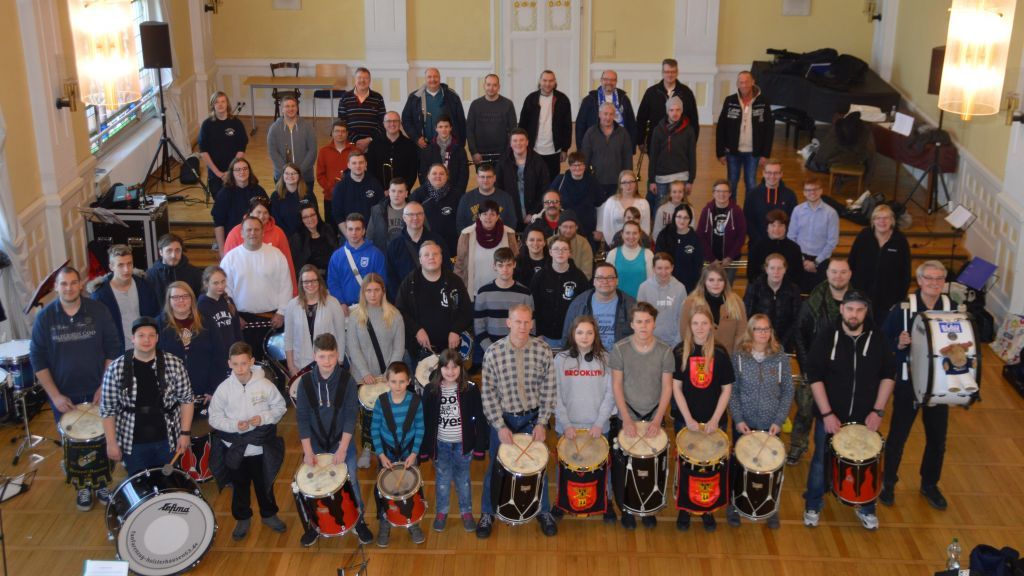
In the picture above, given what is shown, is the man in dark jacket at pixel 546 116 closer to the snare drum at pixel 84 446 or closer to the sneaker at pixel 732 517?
the sneaker at pixel 732 517

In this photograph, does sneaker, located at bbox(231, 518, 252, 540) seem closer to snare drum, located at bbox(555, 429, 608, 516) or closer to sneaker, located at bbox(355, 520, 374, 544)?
sneaker, located at bbox(355, 520, 374, 544)

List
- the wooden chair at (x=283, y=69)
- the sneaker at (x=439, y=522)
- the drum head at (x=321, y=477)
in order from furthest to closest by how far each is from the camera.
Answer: the wooden chair at (x=283, y=69), the sneaker at (x=439, y=522), the drum head at (x=321, y=477)

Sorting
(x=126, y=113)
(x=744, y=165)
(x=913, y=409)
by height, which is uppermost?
(x=126, y=113)

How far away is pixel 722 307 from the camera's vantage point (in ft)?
24.8

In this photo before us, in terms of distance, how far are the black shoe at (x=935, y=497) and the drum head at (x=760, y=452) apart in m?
1.35

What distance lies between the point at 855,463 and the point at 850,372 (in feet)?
1.88

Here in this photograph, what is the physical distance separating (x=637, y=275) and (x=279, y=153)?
3.94 m

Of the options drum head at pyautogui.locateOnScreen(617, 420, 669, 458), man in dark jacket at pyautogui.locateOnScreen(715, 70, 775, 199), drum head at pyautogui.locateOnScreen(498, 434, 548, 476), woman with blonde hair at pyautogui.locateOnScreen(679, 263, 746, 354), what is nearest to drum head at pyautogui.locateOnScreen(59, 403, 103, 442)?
drum head at pyautogui.locateOnScreen(498, 434, 548, 476)

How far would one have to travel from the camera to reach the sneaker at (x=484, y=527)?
7.00 metres

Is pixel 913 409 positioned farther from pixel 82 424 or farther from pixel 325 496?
pixel 82 424

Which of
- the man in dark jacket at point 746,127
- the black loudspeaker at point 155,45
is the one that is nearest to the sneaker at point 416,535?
the man in dark jacket at point 746,127

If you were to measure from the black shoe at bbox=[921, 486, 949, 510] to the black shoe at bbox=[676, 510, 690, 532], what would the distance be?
68.0 inches

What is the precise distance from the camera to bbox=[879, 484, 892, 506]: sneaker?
7.38 m

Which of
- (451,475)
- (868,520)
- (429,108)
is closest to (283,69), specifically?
(429,108)
